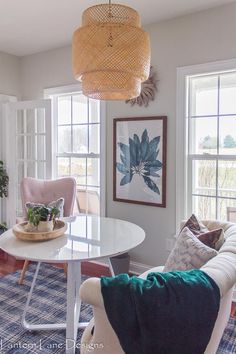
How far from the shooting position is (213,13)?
263cm

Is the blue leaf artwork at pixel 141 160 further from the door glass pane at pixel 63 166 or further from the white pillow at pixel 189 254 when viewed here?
the white pillow at pixel 189 254

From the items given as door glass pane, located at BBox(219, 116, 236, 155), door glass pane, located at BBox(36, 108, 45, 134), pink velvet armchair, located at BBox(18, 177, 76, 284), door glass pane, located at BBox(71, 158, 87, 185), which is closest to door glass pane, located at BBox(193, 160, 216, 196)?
door glass pane, located at BBox(219, 116, 236, 155)

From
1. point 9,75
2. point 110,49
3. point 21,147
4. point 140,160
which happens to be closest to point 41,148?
point 21,147

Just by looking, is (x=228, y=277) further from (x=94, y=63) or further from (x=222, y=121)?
(x=222, y=121)

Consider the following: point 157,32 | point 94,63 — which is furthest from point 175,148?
point 94,63

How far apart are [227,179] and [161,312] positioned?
6.42ft

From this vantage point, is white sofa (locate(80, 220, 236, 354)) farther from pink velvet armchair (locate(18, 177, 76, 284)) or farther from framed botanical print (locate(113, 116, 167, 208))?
pink velvet armchair (locate(18, 177, 76, 284))

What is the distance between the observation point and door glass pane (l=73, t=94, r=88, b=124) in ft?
12.0

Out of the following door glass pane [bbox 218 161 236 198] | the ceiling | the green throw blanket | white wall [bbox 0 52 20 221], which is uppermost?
the ceiling

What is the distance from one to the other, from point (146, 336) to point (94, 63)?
52.9 inches

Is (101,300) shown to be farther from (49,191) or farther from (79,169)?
(79,169)

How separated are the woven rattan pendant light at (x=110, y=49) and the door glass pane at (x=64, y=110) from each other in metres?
2.07

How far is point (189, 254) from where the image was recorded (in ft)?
5.31

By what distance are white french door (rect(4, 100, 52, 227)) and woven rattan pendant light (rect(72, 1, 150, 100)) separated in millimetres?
2231
